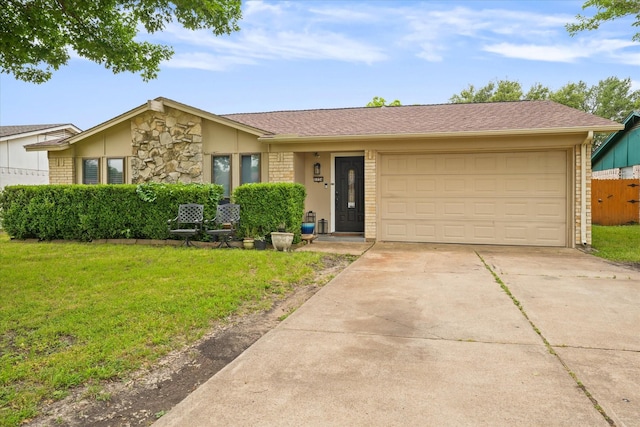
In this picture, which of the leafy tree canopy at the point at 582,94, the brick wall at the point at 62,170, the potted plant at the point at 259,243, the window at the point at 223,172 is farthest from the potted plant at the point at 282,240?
the leafy tree canopy at the point at 582,94

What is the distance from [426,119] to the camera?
37.9ft

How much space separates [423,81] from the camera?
25625 mm

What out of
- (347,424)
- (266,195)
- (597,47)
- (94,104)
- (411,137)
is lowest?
(347,424)

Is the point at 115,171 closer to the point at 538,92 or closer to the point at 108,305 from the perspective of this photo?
the point at 108,305

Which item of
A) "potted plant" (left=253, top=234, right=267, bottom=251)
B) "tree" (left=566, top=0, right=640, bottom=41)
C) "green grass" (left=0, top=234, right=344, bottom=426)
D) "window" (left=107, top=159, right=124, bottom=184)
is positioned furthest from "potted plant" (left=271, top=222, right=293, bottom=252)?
"tree" (left=566, top=0, right=640, bottom=41)

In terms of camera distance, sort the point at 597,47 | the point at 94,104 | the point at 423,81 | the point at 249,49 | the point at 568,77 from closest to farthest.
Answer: the point at 249,49 < the point at 94,104 < the point at 597,47 < the point at 423,81 < the point at 568,77

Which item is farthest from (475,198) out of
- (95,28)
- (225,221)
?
(95,28)

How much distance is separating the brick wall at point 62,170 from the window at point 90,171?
0.28m

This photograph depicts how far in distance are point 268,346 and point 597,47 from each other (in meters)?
27.8

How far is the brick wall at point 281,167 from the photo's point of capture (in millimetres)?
11016

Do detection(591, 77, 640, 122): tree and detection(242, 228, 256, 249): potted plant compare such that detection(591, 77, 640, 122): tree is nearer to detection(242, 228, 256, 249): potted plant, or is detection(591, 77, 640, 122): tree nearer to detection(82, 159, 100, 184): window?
detection(242, 228, 256, 249): potted plant

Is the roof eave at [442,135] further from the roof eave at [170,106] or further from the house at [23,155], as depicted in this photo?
the house at [23,155]

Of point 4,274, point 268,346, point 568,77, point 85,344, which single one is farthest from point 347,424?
point 568,77

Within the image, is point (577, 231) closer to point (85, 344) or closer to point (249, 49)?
point (85, 344)
